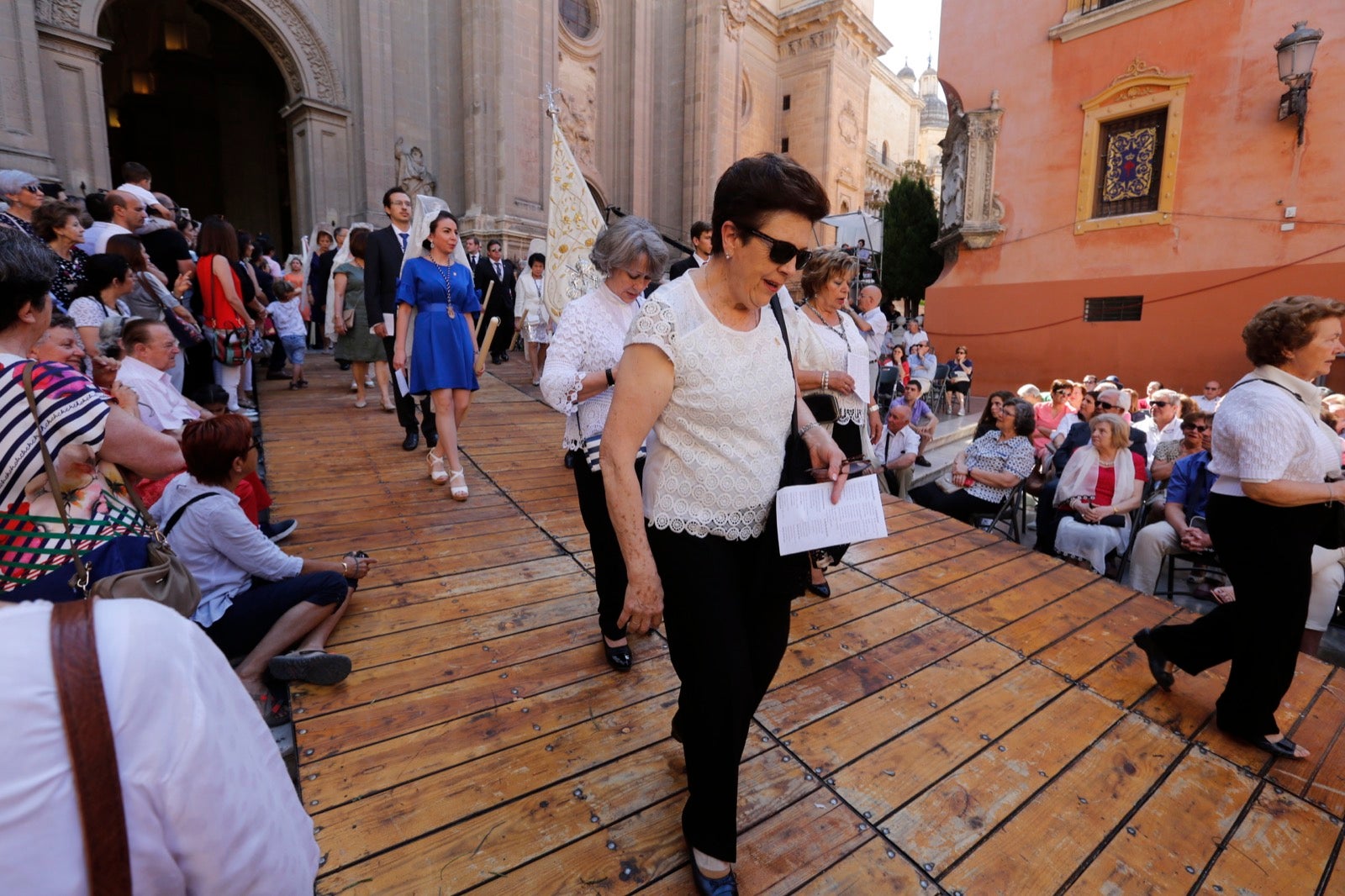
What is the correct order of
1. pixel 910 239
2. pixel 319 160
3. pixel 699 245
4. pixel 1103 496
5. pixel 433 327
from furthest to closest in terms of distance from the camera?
1. pixel 910 239
2. pixel 319 160
3. pixel 1103 496
4. pixel 699 245
5. pixel 433 327

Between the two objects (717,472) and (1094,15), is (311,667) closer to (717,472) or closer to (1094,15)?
(717,472)

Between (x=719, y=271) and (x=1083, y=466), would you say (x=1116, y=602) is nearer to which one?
(x=1083, y=466)

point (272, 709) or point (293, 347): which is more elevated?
point (293, 347)

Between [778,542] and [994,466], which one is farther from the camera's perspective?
[994,466]

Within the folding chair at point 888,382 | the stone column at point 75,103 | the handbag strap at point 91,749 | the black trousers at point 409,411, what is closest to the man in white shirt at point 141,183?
the black trousers at point 409,411

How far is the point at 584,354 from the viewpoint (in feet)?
9.36

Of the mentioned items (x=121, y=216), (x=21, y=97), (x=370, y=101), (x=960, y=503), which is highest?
(x=370, y=101)

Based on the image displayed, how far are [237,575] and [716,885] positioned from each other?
219 centimetres

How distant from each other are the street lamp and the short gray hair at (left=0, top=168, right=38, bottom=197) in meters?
14.0

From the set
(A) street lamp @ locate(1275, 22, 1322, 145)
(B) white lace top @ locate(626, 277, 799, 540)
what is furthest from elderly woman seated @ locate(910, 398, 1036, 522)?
(A) street lamp @ locate(1275, 22, 1322, 145)

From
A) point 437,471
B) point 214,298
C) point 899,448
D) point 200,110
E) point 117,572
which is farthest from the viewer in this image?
point 200,110

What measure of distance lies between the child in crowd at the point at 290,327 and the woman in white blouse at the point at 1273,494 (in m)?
8.53

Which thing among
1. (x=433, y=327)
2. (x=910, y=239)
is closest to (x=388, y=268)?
(x=433, y=327)

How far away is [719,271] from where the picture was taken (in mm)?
1760
